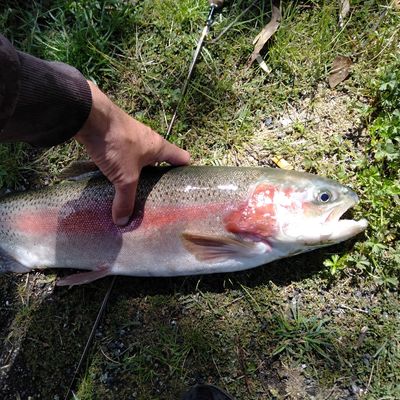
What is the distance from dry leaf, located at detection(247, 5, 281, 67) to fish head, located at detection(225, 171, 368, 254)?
1.16m

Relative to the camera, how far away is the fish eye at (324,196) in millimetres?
2918

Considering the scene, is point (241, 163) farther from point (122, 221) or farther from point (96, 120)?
point (96, 120)

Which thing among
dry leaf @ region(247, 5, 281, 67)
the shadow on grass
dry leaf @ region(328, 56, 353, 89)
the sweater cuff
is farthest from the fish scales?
dry leaf @ region(247, 5, 281, 67)

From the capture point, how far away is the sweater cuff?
2400 millimetres

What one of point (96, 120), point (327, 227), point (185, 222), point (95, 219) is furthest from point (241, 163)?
point (96, 120)

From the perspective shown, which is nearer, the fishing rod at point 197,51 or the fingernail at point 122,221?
the fingernail at point 122,221

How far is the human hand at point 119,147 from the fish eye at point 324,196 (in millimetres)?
1086

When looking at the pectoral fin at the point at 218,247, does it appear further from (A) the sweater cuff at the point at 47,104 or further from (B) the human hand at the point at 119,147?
(A) the sweater cuff at the point at 47,104

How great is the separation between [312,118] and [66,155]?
6.66 ft

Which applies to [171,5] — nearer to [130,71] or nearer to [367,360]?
[130,71]

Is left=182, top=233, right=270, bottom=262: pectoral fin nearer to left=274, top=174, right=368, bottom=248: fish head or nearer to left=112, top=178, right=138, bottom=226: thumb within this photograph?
left=274, top=174, right=368, bottom=248: fish head

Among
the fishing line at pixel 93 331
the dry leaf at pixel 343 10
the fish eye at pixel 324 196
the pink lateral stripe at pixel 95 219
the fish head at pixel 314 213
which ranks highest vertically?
the dry leaf at pixel 343 10

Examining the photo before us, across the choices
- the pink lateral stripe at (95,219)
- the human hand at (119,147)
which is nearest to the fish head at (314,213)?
the pink lateral stripe at (95,219)

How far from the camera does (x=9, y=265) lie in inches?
143
